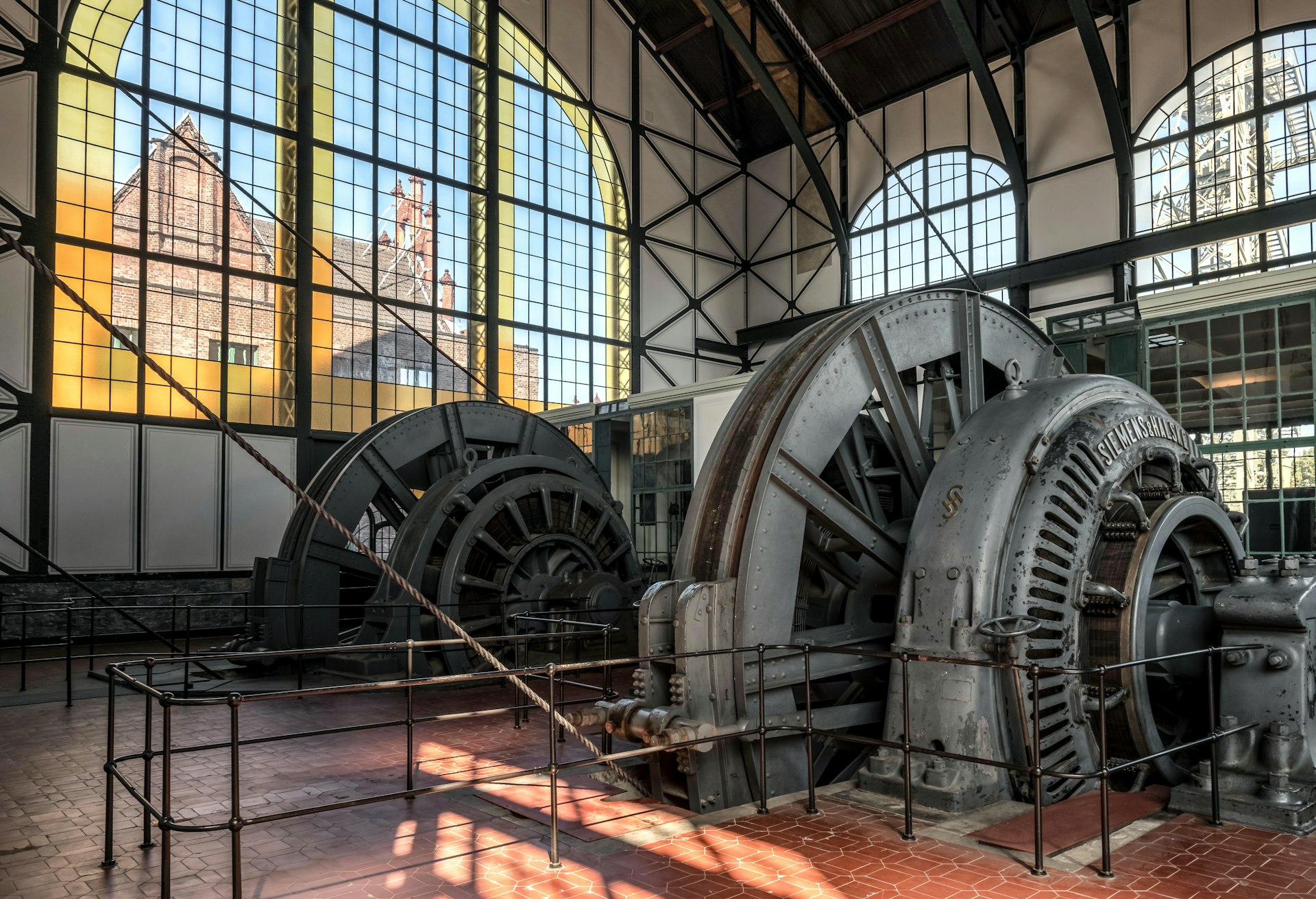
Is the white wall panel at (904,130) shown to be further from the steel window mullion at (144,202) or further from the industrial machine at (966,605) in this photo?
the industrial machine at (966,605)

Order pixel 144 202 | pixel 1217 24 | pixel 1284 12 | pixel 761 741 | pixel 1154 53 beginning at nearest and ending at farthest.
Answer: pixel 761 741 → pixel 144 202 → pixel 1284 12 → pixel 1217 24 → pixel 1154 53

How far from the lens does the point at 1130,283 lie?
17859mm

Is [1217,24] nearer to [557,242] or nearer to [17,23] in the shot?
[557,242]

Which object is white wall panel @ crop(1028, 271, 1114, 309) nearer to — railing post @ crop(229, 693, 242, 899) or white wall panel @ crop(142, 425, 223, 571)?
white wall panel @ crop(142, 425, 223, 571)

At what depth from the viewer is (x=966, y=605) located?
483 cm

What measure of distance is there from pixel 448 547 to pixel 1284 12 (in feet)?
51.7

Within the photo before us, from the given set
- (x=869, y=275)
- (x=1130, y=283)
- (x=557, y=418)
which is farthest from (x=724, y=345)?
(x=1130, y=283)

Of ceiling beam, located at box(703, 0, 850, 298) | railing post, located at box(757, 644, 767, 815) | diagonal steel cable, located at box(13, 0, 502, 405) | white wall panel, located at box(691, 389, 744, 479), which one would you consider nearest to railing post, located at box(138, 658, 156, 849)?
diagonal steel cable, located at box(13, 0, 502, 405)

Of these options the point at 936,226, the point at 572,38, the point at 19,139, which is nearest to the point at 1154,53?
the point at 936,226

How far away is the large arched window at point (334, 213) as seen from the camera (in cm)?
1541

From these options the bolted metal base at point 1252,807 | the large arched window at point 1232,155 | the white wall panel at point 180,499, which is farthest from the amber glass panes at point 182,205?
the large arched window at point 1232,155

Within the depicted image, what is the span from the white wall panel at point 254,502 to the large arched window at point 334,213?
0.56 metres

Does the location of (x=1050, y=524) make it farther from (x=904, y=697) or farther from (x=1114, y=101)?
(x=1114, y=101)

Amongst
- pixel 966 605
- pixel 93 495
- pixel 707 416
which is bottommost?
pixel 966 605
